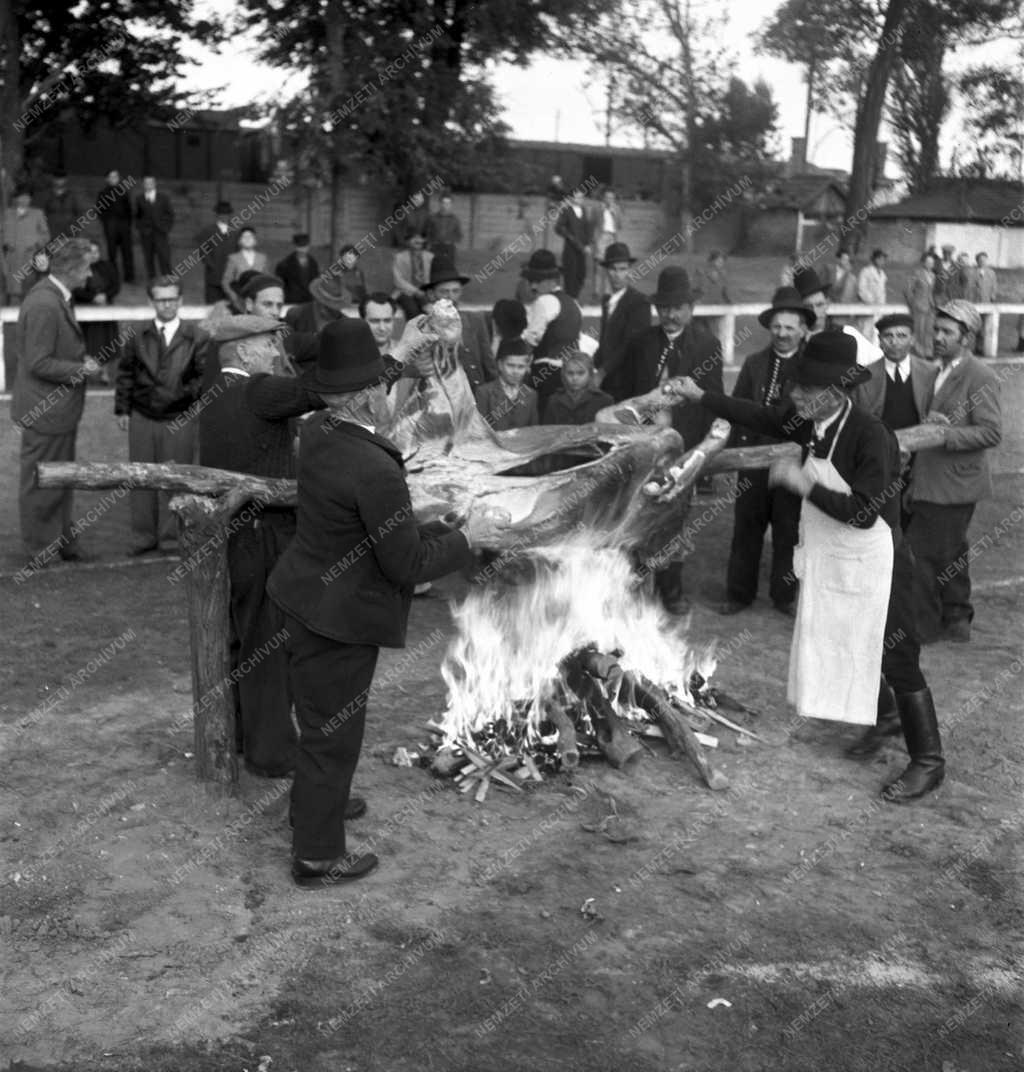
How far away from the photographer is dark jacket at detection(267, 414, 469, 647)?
4699mm

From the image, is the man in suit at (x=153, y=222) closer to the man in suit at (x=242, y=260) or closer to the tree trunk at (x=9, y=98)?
the tree trunk at (x=9, y=98)

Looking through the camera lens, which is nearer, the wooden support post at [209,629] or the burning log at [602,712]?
the wooden support post at [209,629]

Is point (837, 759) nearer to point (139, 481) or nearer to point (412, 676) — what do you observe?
point (412, 676)

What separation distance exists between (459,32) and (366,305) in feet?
40.1

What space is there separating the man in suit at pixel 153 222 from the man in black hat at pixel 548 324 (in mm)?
11652

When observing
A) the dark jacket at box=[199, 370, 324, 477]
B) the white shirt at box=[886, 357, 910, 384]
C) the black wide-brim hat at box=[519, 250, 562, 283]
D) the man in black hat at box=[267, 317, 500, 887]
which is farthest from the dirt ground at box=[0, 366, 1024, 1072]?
the black wide-brim hat at box=[519, 250, 562, 283]

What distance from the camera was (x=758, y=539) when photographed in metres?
8.55

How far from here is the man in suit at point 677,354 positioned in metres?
8.85

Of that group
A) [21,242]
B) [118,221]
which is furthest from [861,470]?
[118,221]

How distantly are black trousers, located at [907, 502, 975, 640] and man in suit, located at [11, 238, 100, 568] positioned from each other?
16.8 ft

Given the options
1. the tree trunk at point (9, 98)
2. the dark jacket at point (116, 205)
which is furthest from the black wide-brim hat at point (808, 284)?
the dark jacket at point (116, 205)

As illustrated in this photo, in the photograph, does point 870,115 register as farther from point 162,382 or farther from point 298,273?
point 162,382

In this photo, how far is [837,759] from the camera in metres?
6.28

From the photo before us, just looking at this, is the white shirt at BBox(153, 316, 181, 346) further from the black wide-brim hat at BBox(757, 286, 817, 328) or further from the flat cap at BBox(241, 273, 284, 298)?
the black wide-brim hat at BBox(757, 286, 817, 328)
